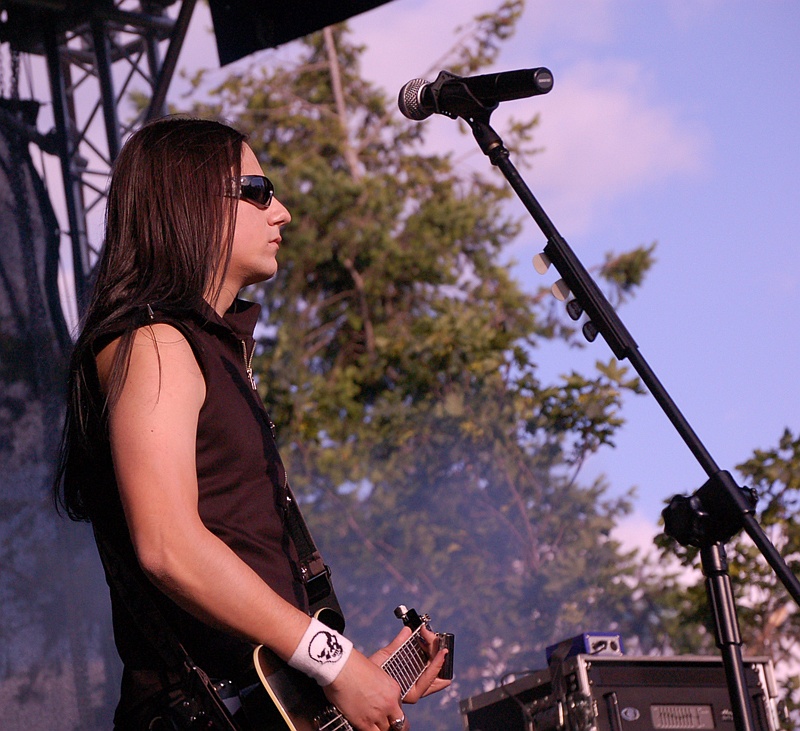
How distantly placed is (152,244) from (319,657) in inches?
30.1

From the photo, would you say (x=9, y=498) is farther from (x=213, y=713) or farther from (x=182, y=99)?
(x=182, y=99)

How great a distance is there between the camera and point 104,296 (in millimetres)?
1747

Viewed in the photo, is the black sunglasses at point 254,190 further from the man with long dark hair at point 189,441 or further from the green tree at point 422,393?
the green tree at point 422,393

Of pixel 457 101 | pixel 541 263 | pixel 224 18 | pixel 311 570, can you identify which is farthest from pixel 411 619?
pixel 224 18

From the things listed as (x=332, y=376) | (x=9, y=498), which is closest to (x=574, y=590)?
(x=332, y=376)

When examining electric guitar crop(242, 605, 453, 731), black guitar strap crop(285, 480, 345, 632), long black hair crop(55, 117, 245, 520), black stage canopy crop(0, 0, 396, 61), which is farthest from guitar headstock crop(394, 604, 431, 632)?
black stage canopy crop(0, 0, 396, 61)

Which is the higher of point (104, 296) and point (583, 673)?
point (104, 296)

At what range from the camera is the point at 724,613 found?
Result: 69.4 inches

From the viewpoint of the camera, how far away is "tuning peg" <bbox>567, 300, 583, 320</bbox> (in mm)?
1992

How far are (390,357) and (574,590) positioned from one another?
2.10m

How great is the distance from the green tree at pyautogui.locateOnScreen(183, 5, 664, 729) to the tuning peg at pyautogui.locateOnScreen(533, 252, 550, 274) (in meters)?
2.97

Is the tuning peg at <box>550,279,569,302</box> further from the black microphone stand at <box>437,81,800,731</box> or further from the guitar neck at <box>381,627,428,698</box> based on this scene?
the guitar neck at <box>381,627,428,698</box>

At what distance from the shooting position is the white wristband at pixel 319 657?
1.54 meters

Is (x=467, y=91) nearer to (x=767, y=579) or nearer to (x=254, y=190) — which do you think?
(x=254, y=190)
